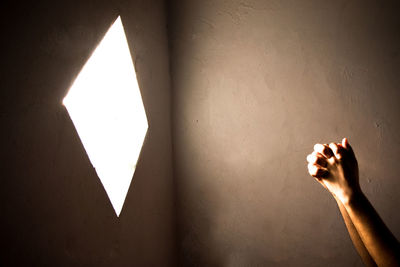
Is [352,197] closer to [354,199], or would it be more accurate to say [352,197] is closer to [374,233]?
[354,199]

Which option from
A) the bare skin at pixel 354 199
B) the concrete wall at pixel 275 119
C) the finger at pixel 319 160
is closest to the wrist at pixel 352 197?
the bare skin at pixel 354 199

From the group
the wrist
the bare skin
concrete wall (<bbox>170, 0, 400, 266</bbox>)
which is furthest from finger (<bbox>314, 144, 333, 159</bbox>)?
concrete wall (<bbox>170, 0, 400, 266</bbox>)

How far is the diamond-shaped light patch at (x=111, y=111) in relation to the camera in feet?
3.05

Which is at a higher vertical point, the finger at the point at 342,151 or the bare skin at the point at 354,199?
the finger at the point at 342,151

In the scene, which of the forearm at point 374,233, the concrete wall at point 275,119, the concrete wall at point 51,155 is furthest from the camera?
the concrete wall at point 275,119

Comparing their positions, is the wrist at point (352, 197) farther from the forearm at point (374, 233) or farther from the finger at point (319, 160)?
the finger at point (319, 160)

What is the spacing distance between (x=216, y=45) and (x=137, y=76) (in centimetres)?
61

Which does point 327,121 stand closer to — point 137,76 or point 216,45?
point 216,45

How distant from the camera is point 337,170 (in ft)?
3.04

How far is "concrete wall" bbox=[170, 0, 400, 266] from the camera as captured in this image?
157 cm

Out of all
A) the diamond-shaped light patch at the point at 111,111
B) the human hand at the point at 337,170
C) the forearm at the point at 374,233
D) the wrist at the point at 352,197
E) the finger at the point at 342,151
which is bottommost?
the forearm at the point at 374,233

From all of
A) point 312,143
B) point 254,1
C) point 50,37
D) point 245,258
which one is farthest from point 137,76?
point 245,258

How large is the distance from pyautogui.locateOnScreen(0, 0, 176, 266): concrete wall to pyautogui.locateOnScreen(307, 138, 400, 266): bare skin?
0.72 meters

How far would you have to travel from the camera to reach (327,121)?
161 centimetres
